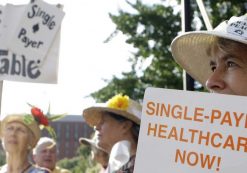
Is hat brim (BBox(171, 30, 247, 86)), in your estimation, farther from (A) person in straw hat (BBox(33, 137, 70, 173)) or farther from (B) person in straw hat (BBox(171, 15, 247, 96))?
(A) person in straw hat (BBox(33, 137, 70, 173))

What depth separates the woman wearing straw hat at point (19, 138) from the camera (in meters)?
4.24

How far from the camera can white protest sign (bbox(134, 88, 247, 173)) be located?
1.44 m

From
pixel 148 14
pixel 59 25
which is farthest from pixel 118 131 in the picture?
pixel 148 14

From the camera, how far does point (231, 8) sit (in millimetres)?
12266

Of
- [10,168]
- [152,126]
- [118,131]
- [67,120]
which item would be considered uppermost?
[152,126]

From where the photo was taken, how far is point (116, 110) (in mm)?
3654

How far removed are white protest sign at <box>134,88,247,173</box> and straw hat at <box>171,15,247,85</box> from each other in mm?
335

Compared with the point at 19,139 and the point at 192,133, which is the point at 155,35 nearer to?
the point at 19,139

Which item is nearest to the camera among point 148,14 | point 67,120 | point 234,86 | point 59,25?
point 234,86

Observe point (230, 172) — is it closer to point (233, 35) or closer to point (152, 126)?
point (152, 126)

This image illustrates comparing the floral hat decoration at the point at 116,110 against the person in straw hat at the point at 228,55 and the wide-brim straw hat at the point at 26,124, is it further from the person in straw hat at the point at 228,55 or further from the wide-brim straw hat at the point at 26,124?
the person in straw hat at the point at 228,55

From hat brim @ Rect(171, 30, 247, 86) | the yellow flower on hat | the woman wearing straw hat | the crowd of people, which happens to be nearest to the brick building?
the crowd of people

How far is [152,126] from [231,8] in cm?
1098

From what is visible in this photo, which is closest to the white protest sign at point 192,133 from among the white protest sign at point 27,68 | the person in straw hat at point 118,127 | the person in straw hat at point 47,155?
the person in straw hat at point 118,127
